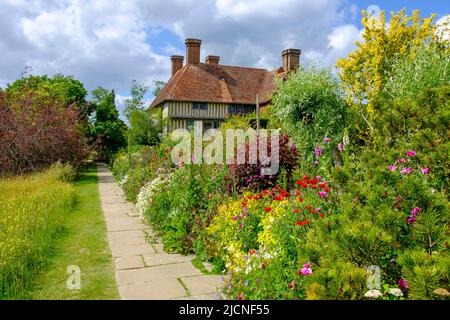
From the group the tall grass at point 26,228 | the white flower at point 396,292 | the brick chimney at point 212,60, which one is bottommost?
the tall grass at point 26,228

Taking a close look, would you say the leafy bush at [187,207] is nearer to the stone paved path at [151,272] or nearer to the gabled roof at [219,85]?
the stone paved path at [151,272]

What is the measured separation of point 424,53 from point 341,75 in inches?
131

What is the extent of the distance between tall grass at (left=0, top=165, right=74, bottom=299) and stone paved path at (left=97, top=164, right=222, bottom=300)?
0.95 metres

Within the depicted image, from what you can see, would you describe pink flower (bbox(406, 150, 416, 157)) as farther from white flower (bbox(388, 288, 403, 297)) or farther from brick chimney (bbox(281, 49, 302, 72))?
brick chimney (bbox(281, 49, 302, 72))

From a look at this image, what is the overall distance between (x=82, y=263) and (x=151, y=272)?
3.48 ft

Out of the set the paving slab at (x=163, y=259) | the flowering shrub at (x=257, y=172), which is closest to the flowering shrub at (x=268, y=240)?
the paving slab at (x=163, y=259)

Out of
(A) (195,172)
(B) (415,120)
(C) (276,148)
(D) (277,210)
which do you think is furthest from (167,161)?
(B) (415,120)

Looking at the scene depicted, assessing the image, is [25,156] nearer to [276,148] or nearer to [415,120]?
[276,148]

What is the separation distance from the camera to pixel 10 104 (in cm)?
1527

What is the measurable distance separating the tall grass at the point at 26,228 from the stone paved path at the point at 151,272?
3.13ft

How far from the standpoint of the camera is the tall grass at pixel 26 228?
170 inches

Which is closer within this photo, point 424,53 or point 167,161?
point 167,161

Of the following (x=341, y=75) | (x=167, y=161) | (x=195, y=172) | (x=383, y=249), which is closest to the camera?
(x=383, y=249)
